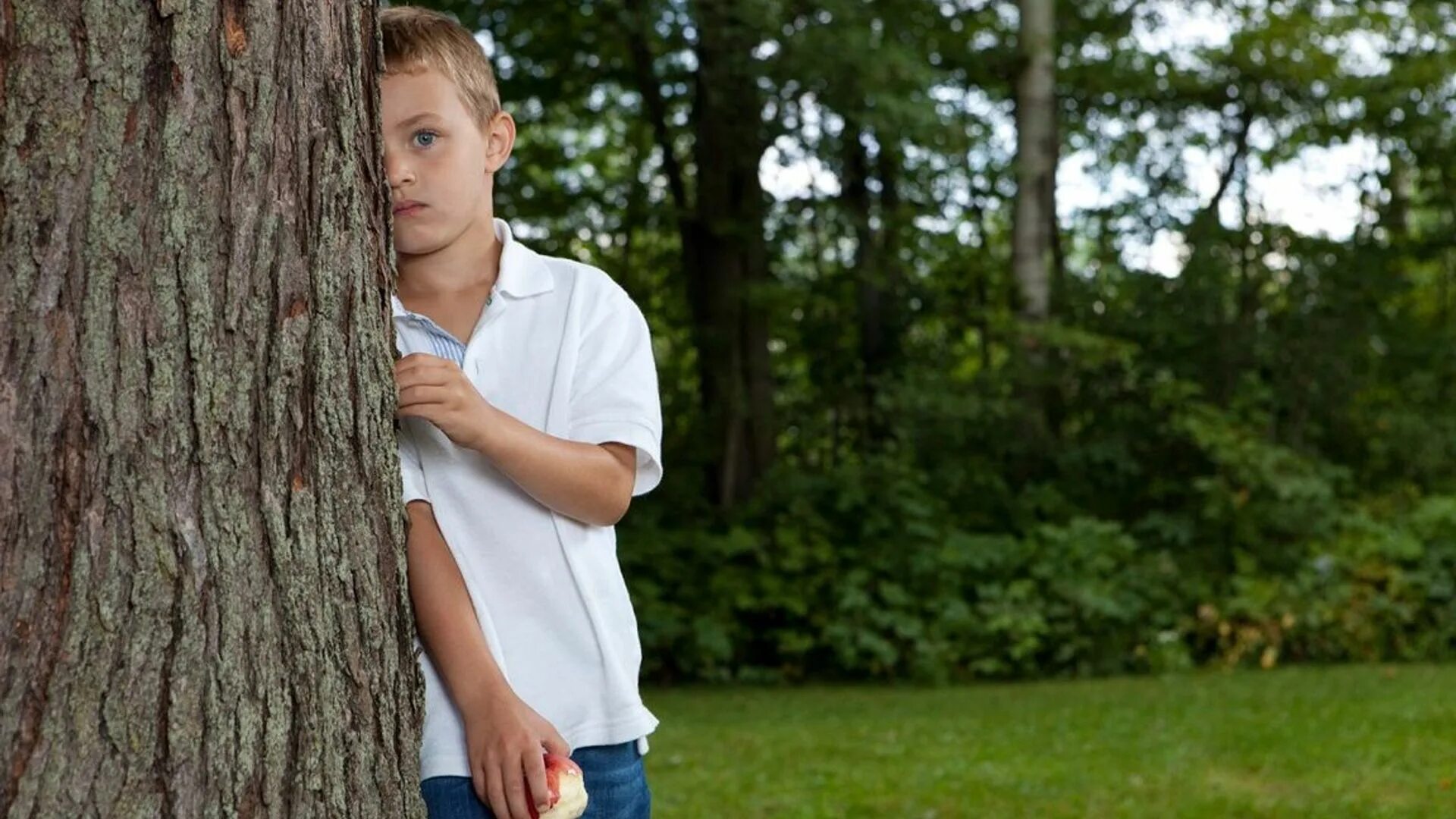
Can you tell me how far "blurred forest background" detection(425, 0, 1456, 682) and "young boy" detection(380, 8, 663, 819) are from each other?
10096 mm

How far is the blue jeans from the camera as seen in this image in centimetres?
220

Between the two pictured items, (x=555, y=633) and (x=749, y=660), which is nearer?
(x=555, y=633)

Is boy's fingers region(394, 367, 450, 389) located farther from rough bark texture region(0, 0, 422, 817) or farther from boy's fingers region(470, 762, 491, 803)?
boy's fingers region(470, 762, 491, 803)

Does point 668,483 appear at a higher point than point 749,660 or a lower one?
higher

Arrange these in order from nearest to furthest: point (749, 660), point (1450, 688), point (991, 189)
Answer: point (1450, 688) < point (749, 660) < point (991, 189)

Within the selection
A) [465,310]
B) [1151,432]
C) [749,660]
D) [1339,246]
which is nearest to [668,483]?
→ [749,660]

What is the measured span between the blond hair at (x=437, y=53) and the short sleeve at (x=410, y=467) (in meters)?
0.42

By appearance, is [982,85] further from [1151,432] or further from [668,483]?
[668,483]

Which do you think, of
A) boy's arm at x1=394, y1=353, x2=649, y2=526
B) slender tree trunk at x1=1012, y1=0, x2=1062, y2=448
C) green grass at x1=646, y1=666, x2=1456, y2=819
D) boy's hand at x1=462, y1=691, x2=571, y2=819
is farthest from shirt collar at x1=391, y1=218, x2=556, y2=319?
slender tree trunk at x1=1012, y1=0, x2=1062, y2=448

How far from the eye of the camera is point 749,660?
13.1 metres

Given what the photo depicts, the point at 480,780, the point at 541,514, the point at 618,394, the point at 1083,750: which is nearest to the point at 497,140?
the point at 618,394

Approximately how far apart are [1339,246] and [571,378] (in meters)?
13.0

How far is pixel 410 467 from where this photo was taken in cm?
225

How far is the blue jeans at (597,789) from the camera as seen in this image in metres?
2.20
